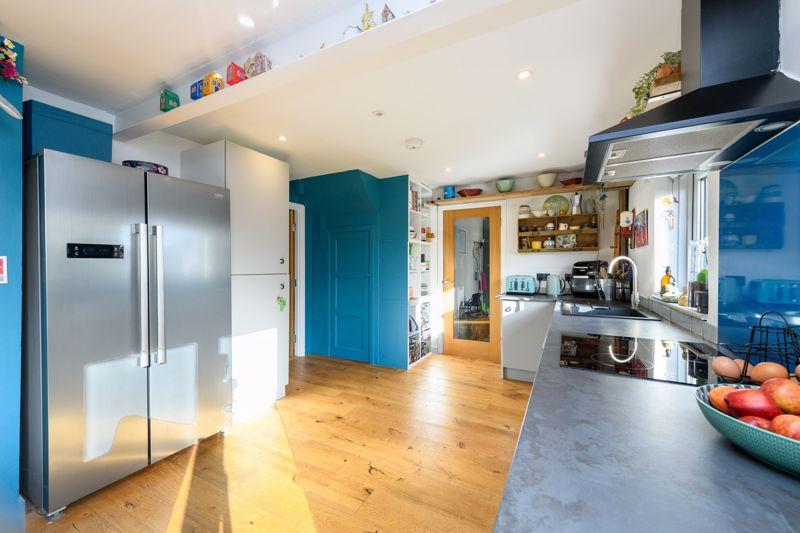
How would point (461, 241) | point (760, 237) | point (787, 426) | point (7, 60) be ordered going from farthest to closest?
point (461, 241), point (7, 60), point (760, 237), point (787, 426)

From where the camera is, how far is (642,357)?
1231mm

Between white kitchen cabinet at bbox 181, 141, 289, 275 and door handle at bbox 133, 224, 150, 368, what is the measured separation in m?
0.71

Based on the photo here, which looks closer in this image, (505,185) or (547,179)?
(547,179)

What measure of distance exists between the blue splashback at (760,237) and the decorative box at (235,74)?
2.19 metres

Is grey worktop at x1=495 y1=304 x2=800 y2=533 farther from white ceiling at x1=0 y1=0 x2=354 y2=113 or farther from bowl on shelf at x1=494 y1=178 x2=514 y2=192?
bowl on shelf at x1=494 y1=178 x2=514 y2=192

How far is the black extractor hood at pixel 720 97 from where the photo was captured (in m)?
0.88

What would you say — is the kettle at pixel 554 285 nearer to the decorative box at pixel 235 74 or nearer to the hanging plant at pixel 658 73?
the hanging plant at pixel 658 73

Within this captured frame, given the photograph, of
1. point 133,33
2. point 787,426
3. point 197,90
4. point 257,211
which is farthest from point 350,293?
point 787,426

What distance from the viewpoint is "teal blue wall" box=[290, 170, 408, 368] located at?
12.7ft

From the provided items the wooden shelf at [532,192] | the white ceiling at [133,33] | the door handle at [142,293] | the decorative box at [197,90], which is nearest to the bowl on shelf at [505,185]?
the wooden shelf at [532,192]

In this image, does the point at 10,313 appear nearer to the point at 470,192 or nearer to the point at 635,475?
the point at 635,475

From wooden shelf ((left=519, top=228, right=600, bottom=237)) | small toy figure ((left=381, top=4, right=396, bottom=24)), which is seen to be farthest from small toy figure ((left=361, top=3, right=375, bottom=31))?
wooden shelf ((left=519, top=228, right=600, bottom=237))

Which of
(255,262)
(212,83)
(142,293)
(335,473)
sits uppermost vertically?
(212,83)

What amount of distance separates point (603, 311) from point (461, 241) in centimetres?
221
